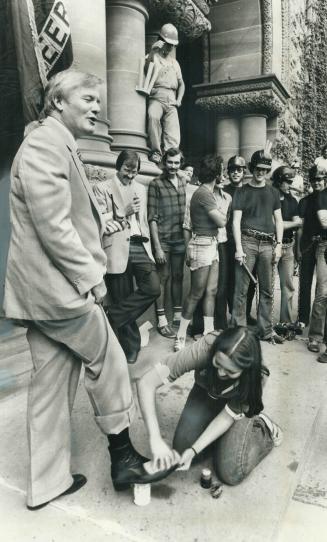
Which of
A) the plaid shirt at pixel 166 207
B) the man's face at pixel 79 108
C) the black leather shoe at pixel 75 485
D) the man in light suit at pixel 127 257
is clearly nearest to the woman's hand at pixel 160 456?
the black leather shoe at pixel 75 485

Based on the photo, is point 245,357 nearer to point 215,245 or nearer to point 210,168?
point 215,245

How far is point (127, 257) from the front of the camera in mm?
3768

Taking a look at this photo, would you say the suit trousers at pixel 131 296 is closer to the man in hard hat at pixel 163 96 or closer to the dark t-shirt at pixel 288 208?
the dark t-shirt at pixel 288 208

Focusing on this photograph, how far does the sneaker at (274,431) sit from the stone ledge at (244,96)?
7.18 metres

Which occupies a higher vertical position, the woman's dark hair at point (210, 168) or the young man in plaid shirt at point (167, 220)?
the woman's dark hair at point (210, 168)

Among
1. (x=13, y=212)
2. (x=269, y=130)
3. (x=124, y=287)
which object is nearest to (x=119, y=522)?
(x=13, y=212)

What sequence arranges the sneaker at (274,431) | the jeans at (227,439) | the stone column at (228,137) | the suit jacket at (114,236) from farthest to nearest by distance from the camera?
the stone column at (228,137) < the suit jacket at (114,236) < the sneaker at (274,431) < the jeans at (227,439)

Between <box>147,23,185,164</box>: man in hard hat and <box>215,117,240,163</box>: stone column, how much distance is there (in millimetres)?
2691

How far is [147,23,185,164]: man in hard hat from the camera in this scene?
5969 millimetres

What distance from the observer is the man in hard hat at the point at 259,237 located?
14.7 ft

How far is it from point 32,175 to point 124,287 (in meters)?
2.21

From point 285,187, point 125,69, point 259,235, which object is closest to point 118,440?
point 259,235

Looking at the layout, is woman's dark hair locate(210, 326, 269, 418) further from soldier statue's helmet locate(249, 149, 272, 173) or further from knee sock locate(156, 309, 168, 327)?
soldier statue's helmet locate(249, 149, 272, 173)

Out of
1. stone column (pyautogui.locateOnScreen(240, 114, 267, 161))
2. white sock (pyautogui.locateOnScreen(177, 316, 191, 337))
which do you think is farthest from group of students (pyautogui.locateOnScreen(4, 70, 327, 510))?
stone column (pyautogui.locateOnScreen(240, 114, 267, 161))
